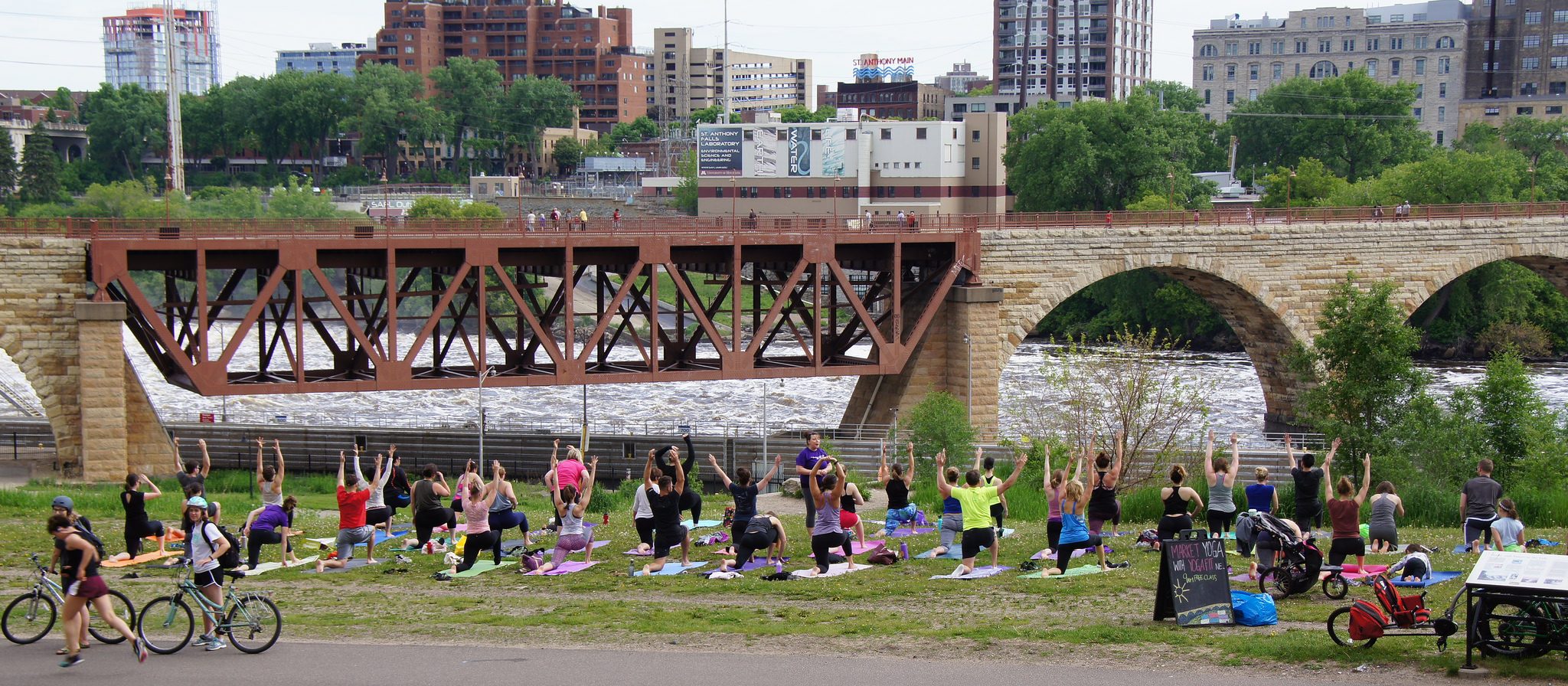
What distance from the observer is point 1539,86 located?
133 metres

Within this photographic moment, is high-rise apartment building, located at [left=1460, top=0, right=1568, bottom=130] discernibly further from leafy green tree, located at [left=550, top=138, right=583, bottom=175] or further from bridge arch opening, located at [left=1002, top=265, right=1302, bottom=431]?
leafy green tree, located at [left=550, top=138, right=583, bottom=175]

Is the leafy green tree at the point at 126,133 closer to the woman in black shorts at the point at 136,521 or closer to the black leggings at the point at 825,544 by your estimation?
the woman in black shorts at the point at 136,521

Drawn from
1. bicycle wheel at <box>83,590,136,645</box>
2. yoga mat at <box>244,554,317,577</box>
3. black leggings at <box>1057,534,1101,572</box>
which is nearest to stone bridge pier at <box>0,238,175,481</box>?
yoga mat at <box>244,554,317,577</box>

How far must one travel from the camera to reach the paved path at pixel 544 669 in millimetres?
15211

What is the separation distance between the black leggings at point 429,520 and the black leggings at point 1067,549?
8.66 m

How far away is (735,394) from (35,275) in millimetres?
31825

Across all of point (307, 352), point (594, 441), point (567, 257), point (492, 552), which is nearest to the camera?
point (492, 552)

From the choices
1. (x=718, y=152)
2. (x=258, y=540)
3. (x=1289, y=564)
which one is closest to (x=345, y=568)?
(x=258, y=540)

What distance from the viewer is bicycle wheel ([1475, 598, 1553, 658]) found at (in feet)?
48.8

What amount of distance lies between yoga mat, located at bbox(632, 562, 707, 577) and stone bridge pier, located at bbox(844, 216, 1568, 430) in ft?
79.0

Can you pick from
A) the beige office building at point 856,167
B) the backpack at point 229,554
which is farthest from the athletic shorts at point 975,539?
the beige office building at point 856,167

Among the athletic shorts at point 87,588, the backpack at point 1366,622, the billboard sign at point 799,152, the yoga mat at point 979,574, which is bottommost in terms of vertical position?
the yoga mat at point 979,574

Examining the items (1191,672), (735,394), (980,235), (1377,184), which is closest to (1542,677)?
(1191,672)

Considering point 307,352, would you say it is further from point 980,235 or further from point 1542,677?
point 1542,677
